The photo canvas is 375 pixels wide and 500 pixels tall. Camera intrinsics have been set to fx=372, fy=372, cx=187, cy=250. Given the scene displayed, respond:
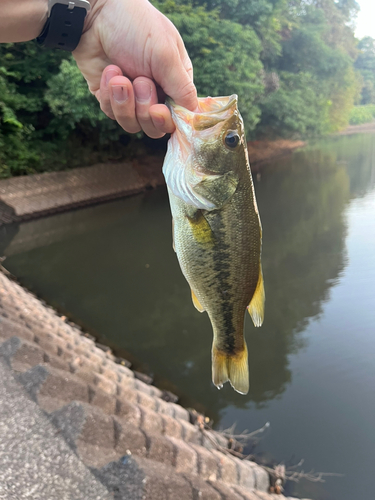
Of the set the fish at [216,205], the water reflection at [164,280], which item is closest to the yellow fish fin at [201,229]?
the fish at [216,205]

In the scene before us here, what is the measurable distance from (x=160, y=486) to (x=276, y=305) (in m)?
A: 5.22

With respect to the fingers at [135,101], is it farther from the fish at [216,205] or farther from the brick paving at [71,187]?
the brick paving at [71,187]

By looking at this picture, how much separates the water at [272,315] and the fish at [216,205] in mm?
3148

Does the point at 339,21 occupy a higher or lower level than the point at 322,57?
higher

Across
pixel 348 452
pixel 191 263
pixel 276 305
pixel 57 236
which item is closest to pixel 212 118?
pixel 191 263

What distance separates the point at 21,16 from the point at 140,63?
1.78 ft

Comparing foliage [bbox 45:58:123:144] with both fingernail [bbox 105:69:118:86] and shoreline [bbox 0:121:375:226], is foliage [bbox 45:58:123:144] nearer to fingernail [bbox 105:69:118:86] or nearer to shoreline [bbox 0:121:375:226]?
shoreline [bbox 0:121:375:226]

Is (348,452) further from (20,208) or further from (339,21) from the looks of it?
(339,21)

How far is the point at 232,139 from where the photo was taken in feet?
4.92

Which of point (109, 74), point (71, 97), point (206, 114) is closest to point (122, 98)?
point (109, 74)

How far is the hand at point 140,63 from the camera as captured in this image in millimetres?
1553

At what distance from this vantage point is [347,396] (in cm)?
475

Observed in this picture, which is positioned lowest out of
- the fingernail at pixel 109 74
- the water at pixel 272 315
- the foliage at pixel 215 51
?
the water at pixel 272 315

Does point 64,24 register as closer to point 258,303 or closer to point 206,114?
point 206,114
